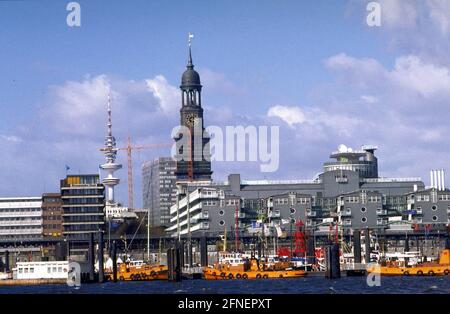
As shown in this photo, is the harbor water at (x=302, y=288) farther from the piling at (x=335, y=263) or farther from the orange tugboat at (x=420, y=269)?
the piling at (x=335, y=263)

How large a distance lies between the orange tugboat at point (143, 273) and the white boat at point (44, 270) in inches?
278

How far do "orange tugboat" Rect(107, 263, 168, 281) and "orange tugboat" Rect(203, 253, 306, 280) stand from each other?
524 cm

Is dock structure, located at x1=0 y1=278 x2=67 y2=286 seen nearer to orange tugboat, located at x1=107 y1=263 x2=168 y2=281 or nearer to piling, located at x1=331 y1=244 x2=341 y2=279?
orange tugboat, located at x1=107 y1=263 x2=168 y2=281

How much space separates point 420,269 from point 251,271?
1978cm

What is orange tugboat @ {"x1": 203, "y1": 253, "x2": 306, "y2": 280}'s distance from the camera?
4790 inches

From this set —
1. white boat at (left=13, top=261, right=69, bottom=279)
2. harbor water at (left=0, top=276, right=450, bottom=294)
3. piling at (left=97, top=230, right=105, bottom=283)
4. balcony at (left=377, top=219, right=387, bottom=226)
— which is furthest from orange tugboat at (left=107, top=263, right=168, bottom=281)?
balcony at (left=377, top=219, right=387, bottom=226)

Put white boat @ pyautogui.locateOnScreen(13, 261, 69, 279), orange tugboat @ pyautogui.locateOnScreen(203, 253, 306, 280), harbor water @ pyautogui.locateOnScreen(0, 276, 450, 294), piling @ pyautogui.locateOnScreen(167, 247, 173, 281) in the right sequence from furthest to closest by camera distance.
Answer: white boat @ pyautogui.locateOnScreen(13, 261, 69, 279) → orange tugboat @ pyautogui.locateOnScreen(203, 253, 306, 280) → piling @ pyautogui.locateOnScreen(167, 247, 173, 281) → harbor water @ pyautogui.locateOnScreen(0, 276, 450, 294)

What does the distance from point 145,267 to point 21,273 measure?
15755mm

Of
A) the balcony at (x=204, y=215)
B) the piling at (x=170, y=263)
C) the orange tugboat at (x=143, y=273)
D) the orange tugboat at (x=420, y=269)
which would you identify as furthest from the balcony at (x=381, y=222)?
the piling at (x=170, y=263)

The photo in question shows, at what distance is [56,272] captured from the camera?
422 ft
